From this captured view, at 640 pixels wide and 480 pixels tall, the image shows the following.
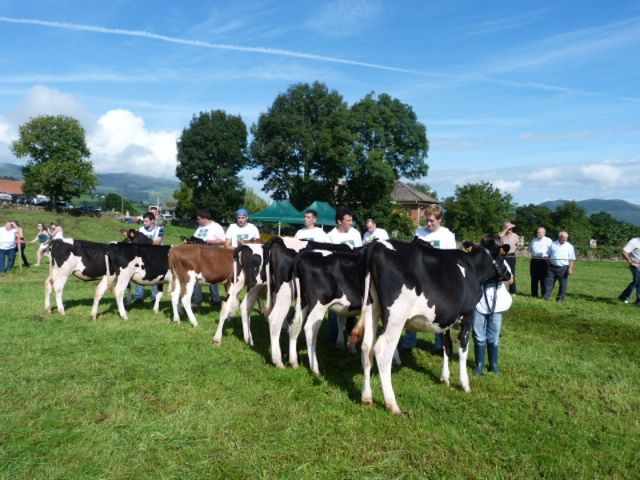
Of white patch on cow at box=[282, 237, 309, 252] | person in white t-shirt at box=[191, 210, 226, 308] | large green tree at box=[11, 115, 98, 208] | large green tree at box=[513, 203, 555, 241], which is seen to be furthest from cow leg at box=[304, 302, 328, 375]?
large green tree at box=[513, 203, 555, 241]

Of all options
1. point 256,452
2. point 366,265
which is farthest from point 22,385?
point 366,265

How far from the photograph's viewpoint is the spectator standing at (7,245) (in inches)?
616

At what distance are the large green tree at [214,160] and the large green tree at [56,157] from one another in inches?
472

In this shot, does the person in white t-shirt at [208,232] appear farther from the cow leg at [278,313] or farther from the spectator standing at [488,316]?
the spectator standing at [488,316]

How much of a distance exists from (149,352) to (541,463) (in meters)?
5.53

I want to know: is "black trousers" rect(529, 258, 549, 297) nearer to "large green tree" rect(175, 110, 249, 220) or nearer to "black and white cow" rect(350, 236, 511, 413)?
"black and white cow" rect(350, 236, 511, 413)

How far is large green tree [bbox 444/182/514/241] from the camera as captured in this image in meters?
54.8

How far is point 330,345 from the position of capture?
319 inches

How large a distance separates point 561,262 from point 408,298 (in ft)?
32.0

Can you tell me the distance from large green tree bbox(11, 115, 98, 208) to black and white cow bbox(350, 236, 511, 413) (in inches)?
2325

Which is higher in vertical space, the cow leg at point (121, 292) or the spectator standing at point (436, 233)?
the spectator standing at point (436, 233)

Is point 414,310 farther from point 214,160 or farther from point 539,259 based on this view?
point 214,160

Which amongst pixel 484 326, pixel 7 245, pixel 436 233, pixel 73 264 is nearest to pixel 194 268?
pixel 73 264

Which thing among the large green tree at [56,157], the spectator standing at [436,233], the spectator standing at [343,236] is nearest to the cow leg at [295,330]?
the spectator standing at [343,236]
